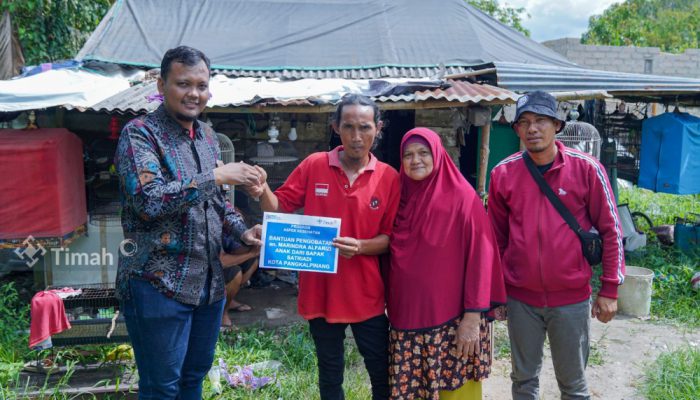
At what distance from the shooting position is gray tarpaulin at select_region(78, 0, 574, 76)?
8266mm

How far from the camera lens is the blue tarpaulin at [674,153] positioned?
701 cm

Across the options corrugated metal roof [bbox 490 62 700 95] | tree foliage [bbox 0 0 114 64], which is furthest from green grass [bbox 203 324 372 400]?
tree foliage [bbox 0 0 114 64]

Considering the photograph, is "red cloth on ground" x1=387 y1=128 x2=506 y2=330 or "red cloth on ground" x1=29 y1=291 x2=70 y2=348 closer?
"red cloth on ground" x1=387 y1=128 x2=506 y2=330

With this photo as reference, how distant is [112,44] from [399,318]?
7.32 metres

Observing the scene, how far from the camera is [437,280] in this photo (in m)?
2.63

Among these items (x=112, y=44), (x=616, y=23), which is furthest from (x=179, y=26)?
(x=616, y=23)

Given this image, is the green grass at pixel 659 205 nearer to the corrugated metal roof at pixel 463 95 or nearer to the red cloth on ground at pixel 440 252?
the corrugated metal roof at pixel 463 95

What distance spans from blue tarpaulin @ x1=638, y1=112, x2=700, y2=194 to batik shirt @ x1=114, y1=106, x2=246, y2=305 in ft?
22.4

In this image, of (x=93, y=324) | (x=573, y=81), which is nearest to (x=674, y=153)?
(x=573, y=81)

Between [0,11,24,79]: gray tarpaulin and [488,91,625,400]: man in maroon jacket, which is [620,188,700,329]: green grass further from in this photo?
[0,11,24,79]: gray tarpaulin

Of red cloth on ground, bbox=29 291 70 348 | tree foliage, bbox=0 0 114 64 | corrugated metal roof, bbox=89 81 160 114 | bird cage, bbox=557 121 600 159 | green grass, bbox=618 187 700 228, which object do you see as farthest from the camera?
green grass, bbox=618 187 700 228

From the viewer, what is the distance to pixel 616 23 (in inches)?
863

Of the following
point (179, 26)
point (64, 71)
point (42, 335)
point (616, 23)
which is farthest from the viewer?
point (616, 23)

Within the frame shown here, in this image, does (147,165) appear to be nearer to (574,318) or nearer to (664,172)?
(574,318)
